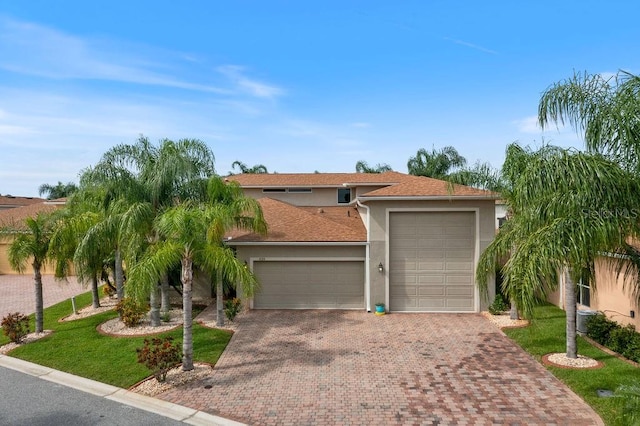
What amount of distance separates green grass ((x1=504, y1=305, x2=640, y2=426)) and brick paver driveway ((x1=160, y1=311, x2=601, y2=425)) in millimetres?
253

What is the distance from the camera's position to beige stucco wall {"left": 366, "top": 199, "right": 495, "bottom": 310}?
15.1 metres

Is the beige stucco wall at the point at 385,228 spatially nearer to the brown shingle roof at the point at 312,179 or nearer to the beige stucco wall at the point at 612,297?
the beige stucco wall at the point at 612,297

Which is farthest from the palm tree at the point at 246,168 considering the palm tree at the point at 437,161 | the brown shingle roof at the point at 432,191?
the brown shingle roof at the point at 432,191

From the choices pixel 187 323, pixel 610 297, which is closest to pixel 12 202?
pixel 187 323

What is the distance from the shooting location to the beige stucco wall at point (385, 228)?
49.7 feet

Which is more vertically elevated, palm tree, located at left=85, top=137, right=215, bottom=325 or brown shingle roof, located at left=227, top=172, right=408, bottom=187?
brown shingle roof, located at left=227, top=172, right=408, bottom=187

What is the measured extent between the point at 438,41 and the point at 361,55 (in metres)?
3.40

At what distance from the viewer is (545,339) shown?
11.8 meters

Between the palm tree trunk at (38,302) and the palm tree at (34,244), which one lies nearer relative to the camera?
the palm tree at (34,244)

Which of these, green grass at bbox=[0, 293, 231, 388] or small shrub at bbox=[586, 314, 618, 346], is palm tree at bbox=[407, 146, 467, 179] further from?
green grass at bbox=[0, 293, 231, 388]

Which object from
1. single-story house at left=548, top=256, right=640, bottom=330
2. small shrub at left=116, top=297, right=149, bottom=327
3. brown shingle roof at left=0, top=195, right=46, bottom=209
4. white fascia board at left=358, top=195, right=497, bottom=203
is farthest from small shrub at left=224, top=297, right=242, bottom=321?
brown shingle roof at left=0, top=195, right=46, bottom=209

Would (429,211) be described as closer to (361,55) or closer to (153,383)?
(361,55)

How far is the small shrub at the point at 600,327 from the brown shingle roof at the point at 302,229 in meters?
7.86

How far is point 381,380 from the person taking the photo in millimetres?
9227
